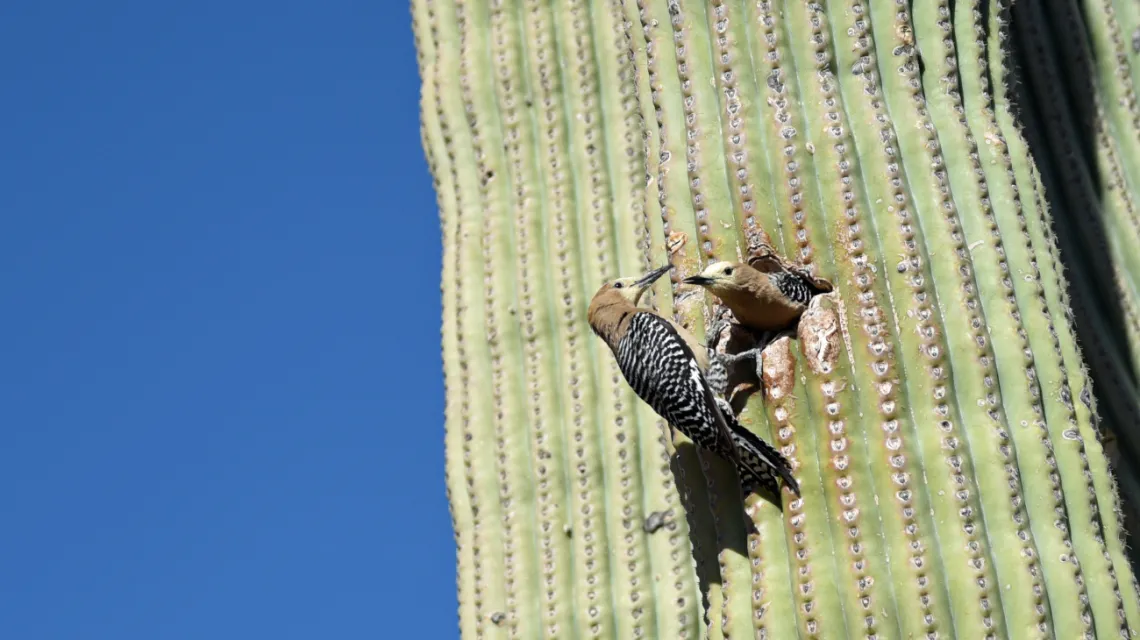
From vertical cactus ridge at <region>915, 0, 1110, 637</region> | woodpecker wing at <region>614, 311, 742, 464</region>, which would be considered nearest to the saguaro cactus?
vertical cactus ridge at <region>915, 0, 1110, 637</region>

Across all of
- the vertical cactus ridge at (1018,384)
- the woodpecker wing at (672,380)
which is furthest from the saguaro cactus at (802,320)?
the woodpecker wing at (672,380)

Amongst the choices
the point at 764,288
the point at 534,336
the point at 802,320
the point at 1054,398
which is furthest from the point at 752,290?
the point at 534,336

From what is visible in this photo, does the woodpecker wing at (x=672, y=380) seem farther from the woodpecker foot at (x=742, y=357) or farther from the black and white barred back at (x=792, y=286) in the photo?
the black and white barred back at (x=792, y=286)

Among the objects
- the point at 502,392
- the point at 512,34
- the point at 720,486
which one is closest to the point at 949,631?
the point at 720,486

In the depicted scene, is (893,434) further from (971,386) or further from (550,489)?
(550,489)

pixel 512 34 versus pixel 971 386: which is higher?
pixel 512 34

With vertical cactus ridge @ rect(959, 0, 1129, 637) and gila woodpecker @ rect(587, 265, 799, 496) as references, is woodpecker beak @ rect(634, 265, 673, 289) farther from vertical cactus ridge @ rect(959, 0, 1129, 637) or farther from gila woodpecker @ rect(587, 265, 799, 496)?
vertical cactus ridge @ rect(959, 0, 1129, 637)

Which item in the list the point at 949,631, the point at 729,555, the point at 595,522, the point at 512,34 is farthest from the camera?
the point at 512,34
